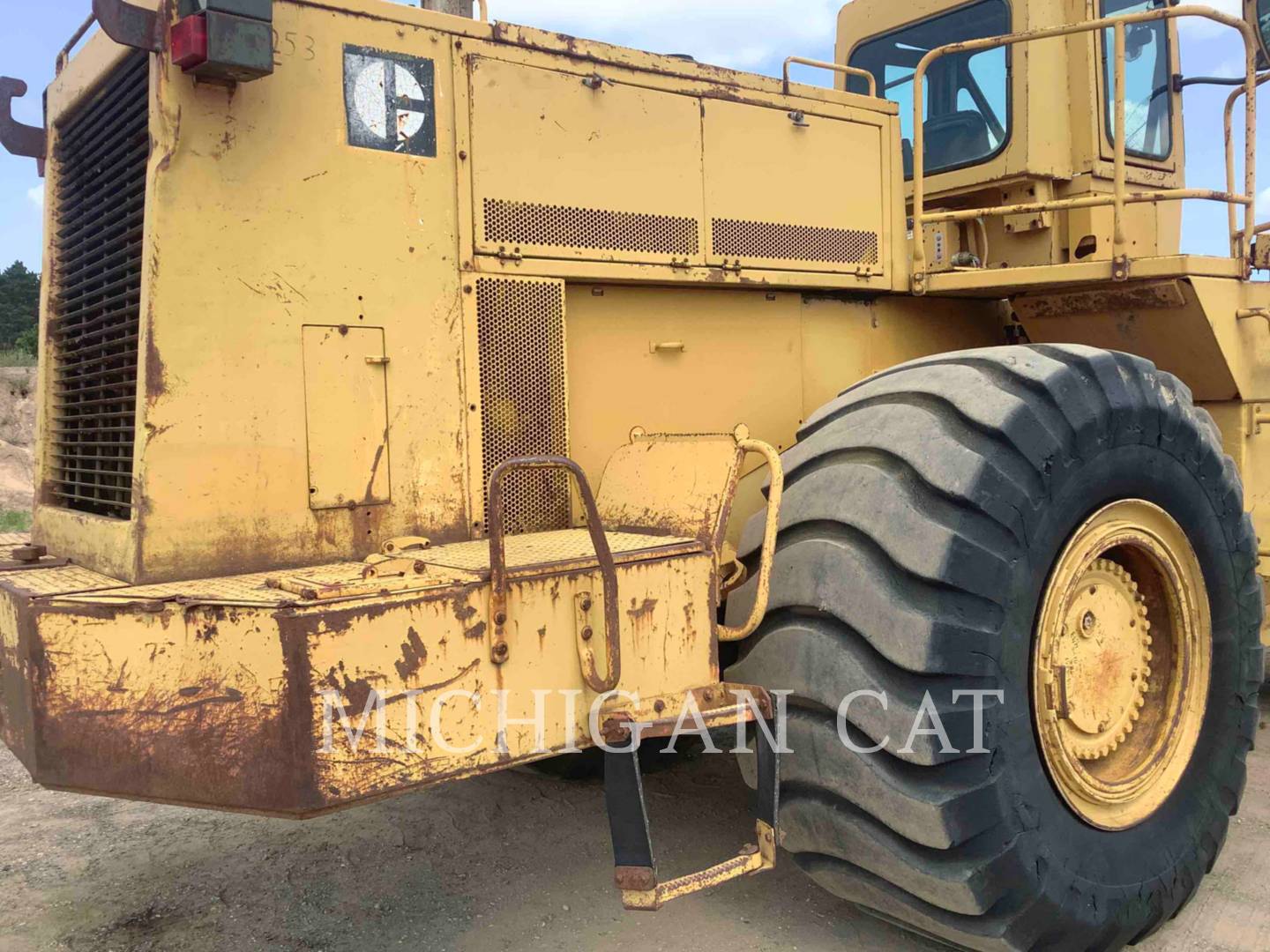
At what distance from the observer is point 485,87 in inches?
126

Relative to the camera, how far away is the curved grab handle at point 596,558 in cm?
245

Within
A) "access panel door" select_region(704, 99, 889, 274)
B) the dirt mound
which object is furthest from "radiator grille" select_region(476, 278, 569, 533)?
the dirt mound

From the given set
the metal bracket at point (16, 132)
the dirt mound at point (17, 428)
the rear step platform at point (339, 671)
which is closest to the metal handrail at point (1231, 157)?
the rear step platform at point (339, 671)

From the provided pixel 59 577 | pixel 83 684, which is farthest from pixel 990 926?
pixel 59 577

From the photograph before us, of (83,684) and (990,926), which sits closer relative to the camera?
(83,684)

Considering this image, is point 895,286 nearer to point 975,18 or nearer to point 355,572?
point 975,18

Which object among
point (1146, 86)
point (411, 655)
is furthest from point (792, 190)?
point (411, 655)

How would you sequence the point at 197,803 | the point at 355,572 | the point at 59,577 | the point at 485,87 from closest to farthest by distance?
1. the point at 197,803
2. the point at 355,572
3. the point at 59,577
4. the point at 485,87

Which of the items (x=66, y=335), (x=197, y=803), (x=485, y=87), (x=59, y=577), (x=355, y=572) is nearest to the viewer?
(x=197, y=803)

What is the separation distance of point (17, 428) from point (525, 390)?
2198cm

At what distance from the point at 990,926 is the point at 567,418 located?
178cm

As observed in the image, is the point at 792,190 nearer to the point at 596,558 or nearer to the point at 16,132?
the point at 596,558

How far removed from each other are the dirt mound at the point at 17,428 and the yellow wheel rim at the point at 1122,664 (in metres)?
18.5

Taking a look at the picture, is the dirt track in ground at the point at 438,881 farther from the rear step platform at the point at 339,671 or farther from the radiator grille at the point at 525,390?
the radiator grille at the point at 525,390
